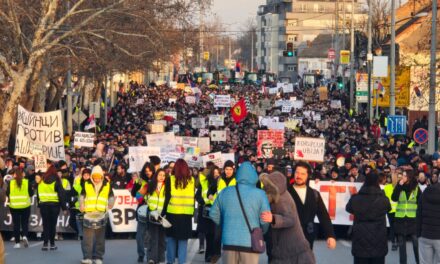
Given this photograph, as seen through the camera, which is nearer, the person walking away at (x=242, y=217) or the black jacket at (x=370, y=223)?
the person walking away at (x=242, y=217)

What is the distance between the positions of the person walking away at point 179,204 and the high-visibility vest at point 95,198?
1089 mm

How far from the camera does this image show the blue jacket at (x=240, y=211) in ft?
38.1

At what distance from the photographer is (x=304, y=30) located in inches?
7776

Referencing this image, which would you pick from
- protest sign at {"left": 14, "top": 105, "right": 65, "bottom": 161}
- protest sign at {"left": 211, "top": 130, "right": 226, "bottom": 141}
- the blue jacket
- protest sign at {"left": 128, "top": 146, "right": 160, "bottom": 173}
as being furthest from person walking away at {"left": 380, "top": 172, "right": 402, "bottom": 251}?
protest sign at {"left": 211, "top": 130, "right": 226, "bottom": 141}

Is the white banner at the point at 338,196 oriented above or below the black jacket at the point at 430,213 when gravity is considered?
below

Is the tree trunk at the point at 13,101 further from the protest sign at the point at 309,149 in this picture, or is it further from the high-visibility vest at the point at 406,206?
the high-visibility vest at the point at 406,206

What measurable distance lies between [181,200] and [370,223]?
13.0 ft

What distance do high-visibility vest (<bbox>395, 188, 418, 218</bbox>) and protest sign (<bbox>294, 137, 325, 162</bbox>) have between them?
39.7ft

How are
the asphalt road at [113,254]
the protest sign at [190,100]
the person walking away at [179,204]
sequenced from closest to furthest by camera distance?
the person walking away at [179,204]
the asphalt road at [113,254]
the protest sign at [190,100]

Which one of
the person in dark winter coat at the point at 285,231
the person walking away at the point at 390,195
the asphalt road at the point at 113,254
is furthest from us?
the person walking away at the point at 390,195

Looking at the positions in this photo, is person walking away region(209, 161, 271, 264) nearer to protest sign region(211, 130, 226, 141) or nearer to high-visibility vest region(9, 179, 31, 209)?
high-visibility vest region(9, 179, 31, 209)

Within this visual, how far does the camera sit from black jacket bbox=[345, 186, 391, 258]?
1320 centimetres

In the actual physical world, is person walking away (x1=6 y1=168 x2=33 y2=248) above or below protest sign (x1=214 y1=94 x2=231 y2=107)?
below

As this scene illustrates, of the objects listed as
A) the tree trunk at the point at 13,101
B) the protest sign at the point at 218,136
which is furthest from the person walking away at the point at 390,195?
the protest sign at the point at 218,136
